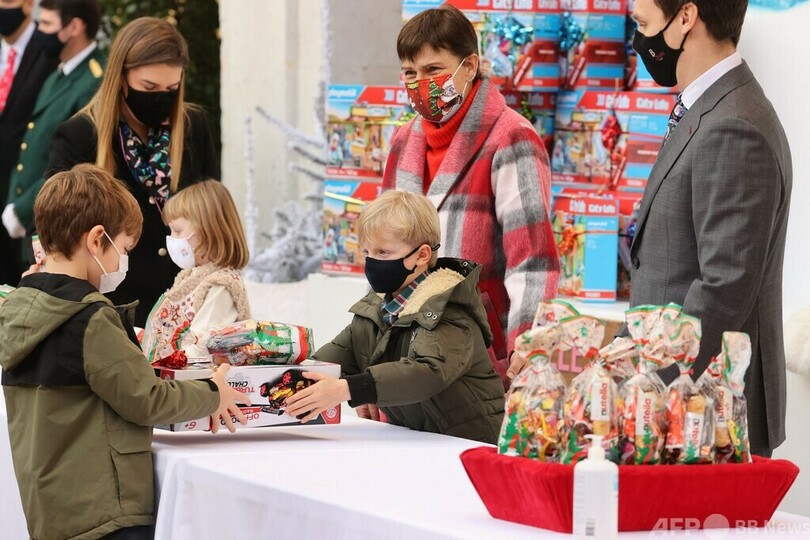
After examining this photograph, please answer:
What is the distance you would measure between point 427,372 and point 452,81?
0.87 m

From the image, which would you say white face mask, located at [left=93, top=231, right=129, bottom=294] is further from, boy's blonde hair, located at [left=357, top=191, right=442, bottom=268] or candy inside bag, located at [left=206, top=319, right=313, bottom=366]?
boy's blonde hair, located at [left=357, top=191, right=442, bottom=268]

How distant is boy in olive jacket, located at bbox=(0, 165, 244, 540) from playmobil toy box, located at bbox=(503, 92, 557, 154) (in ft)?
7.79

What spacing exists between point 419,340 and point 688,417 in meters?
0.94

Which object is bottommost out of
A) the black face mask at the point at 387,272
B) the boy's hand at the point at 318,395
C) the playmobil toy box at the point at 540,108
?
the boy's hand at the point at 318,395

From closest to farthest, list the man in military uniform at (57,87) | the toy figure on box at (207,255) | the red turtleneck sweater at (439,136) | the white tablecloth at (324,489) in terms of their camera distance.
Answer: the white tablecloth at (324,489) → the red turtleneck sweater at (439,136) → the toy figure on box at (207,255) → the man in military uniform at (57,87)

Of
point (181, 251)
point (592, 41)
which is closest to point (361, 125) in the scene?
point (592, 41)

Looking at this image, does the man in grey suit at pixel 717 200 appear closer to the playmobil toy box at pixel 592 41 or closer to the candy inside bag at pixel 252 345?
the candy inside bag at pixel 252 345

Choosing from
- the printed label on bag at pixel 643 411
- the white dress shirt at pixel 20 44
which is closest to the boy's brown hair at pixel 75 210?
the printed label on bag at pixel 643 411

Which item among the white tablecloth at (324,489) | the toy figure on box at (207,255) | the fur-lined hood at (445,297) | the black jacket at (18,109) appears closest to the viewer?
the white tablecloth at (324,489)

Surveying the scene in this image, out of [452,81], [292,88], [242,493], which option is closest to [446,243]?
[452,81]

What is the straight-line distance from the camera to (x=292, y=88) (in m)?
7.23

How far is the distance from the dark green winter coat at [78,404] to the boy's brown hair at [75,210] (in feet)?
0.29

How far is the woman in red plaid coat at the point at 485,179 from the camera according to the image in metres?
3.19

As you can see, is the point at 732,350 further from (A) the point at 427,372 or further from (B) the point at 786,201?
(A) the point at 427,372
